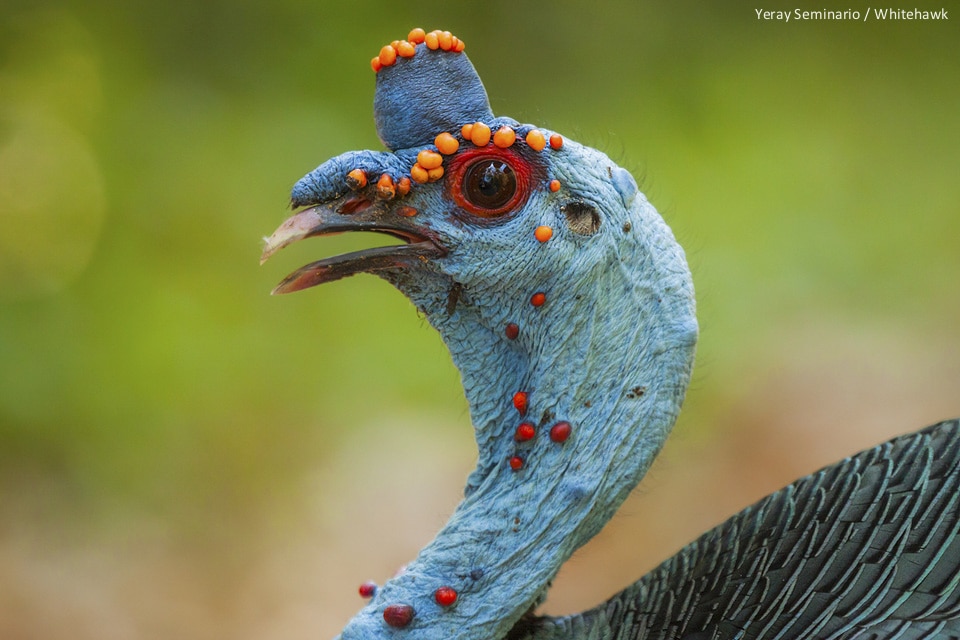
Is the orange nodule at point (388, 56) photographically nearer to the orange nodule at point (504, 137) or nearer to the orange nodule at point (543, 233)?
the orange nodule at point (504, 137)

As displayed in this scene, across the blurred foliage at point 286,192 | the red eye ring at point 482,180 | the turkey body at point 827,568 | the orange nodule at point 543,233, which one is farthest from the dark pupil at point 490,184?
the blurred foliage at point 286,192

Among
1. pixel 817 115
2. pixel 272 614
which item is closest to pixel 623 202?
pixel 272 614

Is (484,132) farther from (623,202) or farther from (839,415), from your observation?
(839,415)

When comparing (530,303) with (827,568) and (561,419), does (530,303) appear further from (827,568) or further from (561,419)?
(827,568)

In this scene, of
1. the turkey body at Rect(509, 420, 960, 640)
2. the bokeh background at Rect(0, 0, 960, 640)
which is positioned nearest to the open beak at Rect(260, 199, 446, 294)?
the turkey body at Rect(509, 420, 960, 640)

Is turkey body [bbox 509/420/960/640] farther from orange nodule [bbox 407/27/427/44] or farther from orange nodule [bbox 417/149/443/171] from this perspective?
orange nodule [bbox 407/27/427/44]
